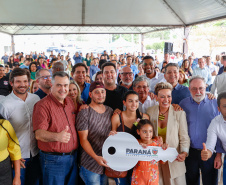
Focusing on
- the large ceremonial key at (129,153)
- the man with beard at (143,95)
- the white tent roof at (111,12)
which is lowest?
the large ceremonial key at (129,153)

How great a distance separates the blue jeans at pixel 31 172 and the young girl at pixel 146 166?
108cm

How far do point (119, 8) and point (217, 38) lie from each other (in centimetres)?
1302

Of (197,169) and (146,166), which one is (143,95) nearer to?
(146,166)

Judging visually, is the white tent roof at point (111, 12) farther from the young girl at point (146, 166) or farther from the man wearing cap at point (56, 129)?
the man wearing cap at point (56, 129)

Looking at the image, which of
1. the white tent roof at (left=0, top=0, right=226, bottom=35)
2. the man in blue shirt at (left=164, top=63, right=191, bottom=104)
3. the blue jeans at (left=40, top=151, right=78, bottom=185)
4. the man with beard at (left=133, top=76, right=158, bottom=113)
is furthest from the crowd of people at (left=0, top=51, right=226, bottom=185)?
the white tent roof at (left=0, top=0, right=226, bottom=35)

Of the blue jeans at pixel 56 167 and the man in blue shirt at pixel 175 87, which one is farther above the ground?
the man in blue shirt at pixel 175 87

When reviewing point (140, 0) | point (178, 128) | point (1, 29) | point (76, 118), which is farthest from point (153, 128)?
point (1, 29)

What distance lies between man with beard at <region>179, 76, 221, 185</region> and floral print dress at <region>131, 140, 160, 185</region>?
51 centimetres

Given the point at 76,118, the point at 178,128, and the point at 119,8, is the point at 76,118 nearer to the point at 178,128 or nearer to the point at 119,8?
the point at 178,128

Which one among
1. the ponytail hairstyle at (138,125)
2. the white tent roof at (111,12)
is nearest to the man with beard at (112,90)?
the ponytail hairstyle at (138,125)

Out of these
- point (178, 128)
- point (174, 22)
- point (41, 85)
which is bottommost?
point (178, 128)

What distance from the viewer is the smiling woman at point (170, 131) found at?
219 cm

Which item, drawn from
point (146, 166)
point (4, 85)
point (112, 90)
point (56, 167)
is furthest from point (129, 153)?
point (4, 85)

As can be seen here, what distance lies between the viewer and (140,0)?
999cm
